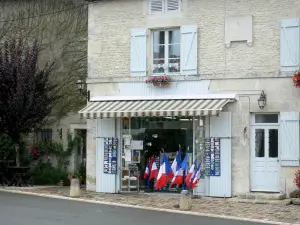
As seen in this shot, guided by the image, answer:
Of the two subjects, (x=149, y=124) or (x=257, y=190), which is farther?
(x=149, y=124)

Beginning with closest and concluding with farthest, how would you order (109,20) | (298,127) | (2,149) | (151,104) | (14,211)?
(14,211) → (298,127) → (151,104) → (109,20) → (2,149)

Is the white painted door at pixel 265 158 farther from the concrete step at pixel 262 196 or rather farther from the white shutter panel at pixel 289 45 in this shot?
the white shutter panel at pixel 289 45

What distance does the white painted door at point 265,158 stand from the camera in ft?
46.1

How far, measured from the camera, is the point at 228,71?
14477 millimetres

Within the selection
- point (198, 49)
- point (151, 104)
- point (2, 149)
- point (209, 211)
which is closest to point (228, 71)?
point (198, 49)

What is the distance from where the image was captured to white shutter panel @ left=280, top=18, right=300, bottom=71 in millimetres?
13734

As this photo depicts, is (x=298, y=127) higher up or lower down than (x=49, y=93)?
lower down

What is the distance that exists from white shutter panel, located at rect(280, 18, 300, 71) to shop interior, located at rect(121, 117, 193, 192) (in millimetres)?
3417

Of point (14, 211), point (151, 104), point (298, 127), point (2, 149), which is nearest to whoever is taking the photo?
point (14, 211)

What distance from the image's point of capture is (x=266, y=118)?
1430cm

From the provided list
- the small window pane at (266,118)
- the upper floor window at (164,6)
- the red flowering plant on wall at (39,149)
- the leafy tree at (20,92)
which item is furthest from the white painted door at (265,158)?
the red flowering plant on wall at (39,149)

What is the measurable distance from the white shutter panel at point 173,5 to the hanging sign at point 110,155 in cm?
425

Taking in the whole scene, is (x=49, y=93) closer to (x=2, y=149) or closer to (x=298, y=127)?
(x=2, y=149)

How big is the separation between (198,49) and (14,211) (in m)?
6.93
